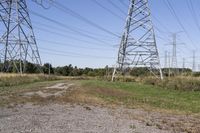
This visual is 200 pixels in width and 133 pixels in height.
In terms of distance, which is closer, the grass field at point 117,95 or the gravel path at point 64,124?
the gravel path at point 64,124

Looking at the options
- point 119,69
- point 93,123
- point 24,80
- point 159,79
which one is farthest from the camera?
point 119,69

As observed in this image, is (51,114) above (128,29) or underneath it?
underneath

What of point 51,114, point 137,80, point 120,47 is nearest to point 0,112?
point 51,114

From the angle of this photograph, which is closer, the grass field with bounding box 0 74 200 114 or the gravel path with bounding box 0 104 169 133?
the gravel path with bounding box 0 104 169 133

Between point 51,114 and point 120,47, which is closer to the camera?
point 51,114

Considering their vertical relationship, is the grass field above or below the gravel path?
above

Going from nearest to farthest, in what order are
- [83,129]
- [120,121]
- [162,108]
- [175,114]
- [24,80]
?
[83,129], [120,121], [175,114], [162,108], [24,80]

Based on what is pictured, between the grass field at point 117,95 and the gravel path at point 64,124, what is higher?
the grass field at point 117,95

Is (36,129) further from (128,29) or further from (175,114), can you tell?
(128,29)

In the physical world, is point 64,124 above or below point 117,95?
below

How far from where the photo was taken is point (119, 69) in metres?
42.2

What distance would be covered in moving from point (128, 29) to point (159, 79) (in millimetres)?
5800

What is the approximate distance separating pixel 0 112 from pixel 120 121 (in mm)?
4101

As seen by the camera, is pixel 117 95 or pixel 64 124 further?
pixel 117 95
